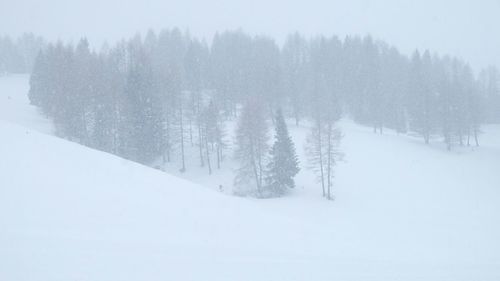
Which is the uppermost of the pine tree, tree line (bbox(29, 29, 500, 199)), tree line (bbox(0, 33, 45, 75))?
tree line (bbox(0, 33, 45, 75))

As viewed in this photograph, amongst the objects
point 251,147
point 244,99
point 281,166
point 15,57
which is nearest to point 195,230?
point 281,166

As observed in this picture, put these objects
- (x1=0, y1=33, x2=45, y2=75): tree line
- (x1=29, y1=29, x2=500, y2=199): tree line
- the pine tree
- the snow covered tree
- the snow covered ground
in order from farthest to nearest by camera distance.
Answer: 1. (x1=0, y1=33, x2=45, y2=75): tree line
2. (x1=29, y1=29, x2=500, y2=199): tree line
3. the snow covered tree
4. the pine tree
5. the snow covered ground

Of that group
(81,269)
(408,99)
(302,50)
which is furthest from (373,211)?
(302,50)

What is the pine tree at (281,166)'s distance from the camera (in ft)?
98.5

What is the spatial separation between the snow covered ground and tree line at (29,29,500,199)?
5757 mm

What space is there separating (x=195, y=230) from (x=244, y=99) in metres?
38.3

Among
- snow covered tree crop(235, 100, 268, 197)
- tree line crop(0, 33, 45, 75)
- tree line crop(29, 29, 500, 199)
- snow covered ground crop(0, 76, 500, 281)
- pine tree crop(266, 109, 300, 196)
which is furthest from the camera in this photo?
tree line crop(0, 33, 45, 75)

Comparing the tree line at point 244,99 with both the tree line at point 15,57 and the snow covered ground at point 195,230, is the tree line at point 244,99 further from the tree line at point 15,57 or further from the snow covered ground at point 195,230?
the tree line at point 15,57

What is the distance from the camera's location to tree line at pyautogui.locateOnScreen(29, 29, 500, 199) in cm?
3180

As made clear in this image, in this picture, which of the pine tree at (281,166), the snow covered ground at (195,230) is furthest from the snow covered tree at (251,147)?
the snow covered ground at (195,230)

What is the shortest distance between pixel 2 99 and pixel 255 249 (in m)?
50.6

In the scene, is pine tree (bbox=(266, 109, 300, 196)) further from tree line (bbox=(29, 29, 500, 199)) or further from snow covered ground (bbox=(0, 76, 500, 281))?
snow covered ground (bbox=(0, 76, 500, 281))

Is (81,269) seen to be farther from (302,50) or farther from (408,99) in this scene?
(302,50)

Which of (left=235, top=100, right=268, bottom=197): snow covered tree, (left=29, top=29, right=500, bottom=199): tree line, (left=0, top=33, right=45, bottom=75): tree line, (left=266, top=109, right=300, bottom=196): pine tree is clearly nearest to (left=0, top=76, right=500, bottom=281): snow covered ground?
(left=266, top=109, right=300, bottom=196): pine tree
